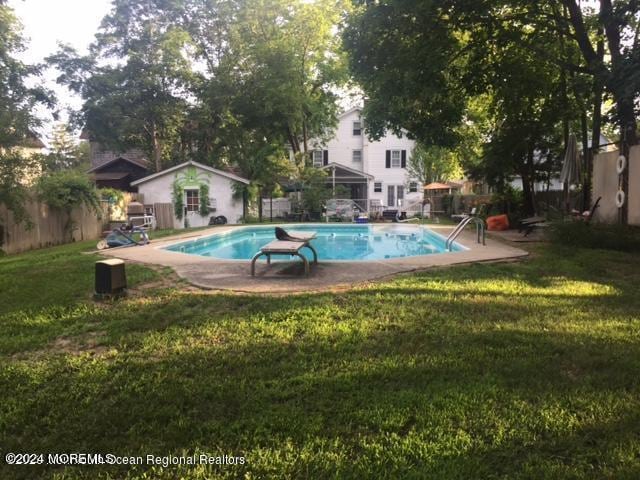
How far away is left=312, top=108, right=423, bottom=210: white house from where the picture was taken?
34.6m

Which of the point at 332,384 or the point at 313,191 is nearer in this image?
the point at 332,384

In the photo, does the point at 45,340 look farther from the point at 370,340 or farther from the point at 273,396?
the point at 370,340

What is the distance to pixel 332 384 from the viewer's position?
307cm

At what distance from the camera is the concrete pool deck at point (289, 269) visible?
6.49 m

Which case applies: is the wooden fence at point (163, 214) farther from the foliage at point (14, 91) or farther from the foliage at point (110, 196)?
the foliage at point (14, 91)

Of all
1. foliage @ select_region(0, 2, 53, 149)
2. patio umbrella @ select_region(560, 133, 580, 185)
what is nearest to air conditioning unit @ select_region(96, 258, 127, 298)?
foliage @ select_region(0, 2, 53, 149)

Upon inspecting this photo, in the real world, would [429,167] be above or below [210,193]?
above

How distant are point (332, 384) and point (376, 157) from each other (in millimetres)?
32942

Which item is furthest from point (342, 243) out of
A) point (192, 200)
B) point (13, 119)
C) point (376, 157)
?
point (376, 157)

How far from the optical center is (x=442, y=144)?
15016 millimetres

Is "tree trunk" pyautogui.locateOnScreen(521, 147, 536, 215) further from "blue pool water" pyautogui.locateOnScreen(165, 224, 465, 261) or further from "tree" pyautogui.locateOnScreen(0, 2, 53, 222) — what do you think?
"tree" pyautogui.locateOnScreen(0, 2, 53, 222)

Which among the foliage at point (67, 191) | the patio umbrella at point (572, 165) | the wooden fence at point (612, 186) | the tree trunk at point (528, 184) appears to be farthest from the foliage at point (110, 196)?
the wooden fence at point (612, 186)

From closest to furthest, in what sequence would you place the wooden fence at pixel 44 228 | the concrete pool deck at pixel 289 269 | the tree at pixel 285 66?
the concrete pool deck at pixel 289 269 < the wooden fence at pixel 44 228 < the tree at pixel 285 66

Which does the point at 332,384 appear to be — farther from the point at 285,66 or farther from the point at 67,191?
the point at 285,66
